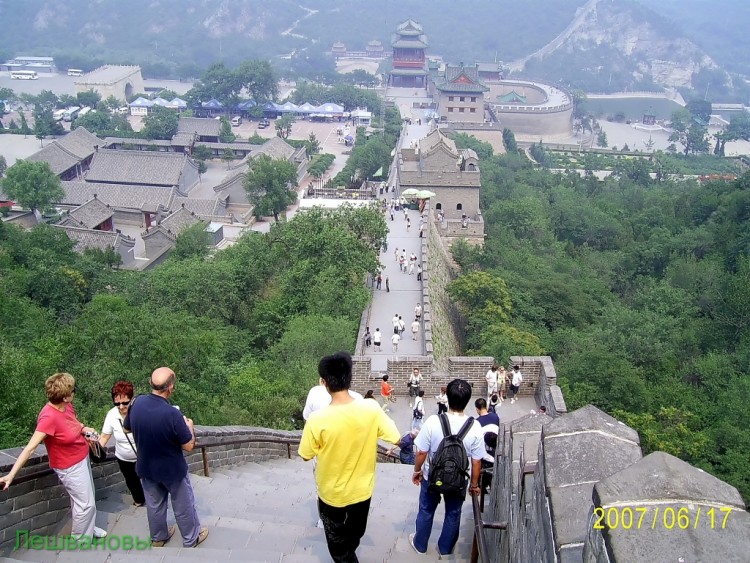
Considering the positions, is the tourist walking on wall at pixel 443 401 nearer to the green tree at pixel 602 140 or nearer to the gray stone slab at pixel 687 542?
the gray stone slab at pixel 687 542

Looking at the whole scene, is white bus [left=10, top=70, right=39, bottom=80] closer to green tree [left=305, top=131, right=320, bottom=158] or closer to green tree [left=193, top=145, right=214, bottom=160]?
green tree [left=193, top=145, right=214, bottom=160]

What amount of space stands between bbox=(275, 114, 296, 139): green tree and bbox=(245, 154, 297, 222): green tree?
934 inches

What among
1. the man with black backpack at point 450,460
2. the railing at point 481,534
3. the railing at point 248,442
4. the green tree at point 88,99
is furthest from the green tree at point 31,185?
the railing at point 481,534

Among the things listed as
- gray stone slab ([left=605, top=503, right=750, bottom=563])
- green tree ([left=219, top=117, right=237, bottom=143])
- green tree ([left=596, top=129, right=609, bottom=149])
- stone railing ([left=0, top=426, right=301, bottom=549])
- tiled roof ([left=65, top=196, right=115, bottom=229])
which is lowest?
green tree ([left=596, top=129, right=609, bottom=149])

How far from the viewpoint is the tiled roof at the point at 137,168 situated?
4403cm

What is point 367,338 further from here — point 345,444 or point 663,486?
point 663,486

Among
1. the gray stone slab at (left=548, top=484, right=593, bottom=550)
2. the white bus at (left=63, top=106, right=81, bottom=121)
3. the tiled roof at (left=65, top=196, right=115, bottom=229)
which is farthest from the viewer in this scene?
the white bus at (left=63, top=106, right=81, bottom=121)

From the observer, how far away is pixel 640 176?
53.3 m

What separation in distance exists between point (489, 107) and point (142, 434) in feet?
230

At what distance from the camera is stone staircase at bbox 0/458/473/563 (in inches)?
180

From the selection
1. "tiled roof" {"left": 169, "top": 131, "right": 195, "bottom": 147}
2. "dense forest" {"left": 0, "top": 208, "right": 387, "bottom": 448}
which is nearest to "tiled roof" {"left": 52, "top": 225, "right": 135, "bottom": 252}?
"dense forest" {"left": 0, "top": 208, "right": 387, "bottom": 448}

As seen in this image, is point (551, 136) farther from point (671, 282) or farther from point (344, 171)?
point (671, 282)

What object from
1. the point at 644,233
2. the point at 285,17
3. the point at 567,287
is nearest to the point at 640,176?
the point at 644,233

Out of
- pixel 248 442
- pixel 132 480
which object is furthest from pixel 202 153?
pixel 132 480
